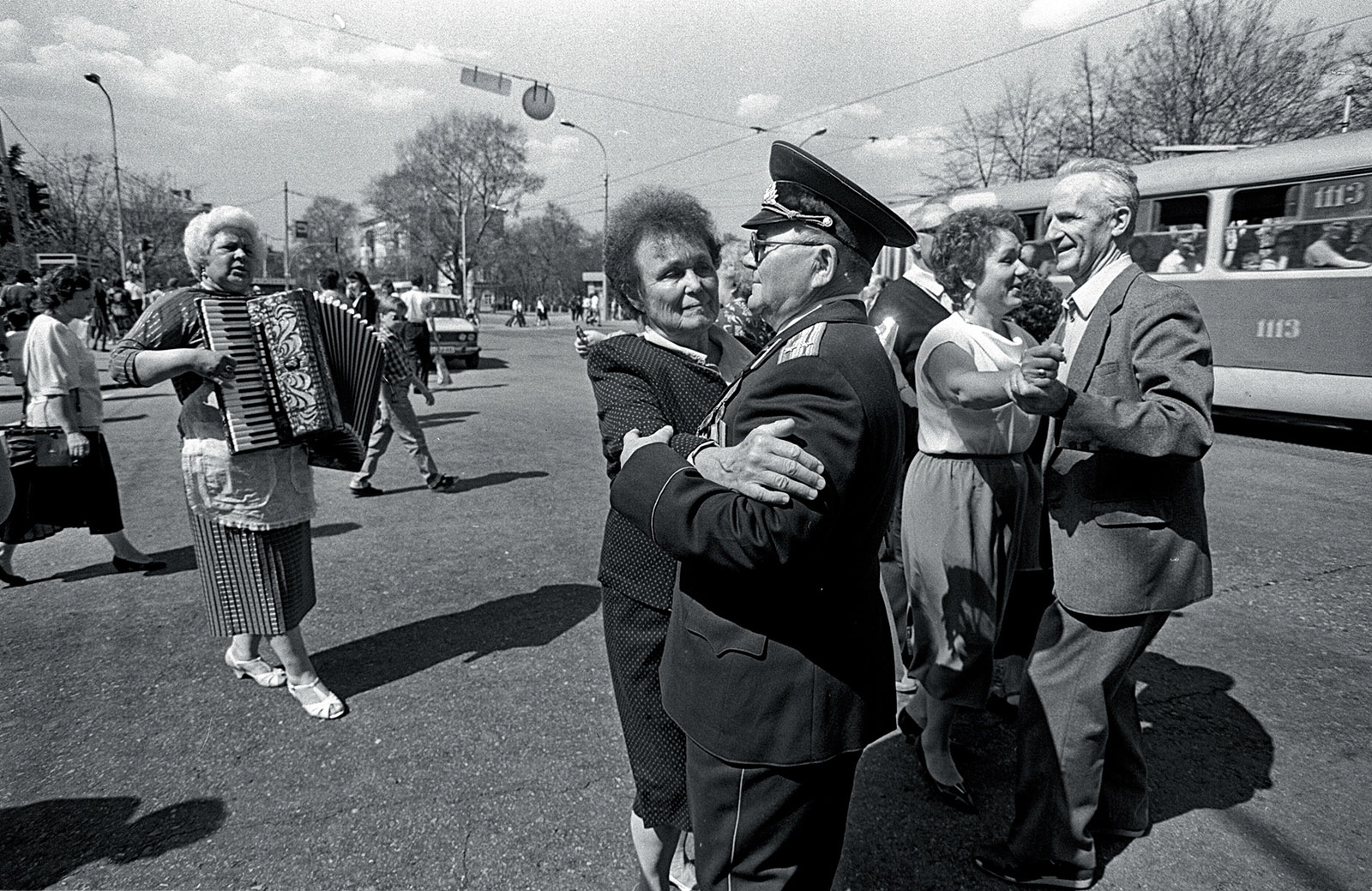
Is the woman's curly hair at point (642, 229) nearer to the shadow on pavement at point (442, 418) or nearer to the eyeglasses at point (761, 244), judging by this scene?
the eyeglasses at point (761, 244)

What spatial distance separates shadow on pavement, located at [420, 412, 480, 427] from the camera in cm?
1107

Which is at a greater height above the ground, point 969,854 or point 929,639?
point 929,639

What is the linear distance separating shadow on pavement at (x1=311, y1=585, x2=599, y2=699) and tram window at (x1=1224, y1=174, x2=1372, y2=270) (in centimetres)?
907

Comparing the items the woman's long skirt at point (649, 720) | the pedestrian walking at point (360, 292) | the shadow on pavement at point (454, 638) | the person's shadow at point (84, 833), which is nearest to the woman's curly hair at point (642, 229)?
the woman's long skirt at point (649, 720)

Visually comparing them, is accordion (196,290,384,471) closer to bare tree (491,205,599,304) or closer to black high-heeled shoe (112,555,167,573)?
black high-heeled shoe (112,555,167,573)

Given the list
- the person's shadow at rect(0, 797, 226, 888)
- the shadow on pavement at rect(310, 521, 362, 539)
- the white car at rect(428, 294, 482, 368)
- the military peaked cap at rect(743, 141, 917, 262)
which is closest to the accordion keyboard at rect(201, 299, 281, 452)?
the person's shadow at rect(0, 797, 226, 888)

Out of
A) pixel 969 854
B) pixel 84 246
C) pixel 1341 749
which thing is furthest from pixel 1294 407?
pixel 84 246

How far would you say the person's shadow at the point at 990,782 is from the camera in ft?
8.50

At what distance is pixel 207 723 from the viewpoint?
333 cm

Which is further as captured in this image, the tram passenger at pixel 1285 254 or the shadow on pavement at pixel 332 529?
the tram passenger at pixel 1285 254

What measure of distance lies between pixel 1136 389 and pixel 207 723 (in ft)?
11.6

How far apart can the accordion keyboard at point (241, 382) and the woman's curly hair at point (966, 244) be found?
8.62 feet

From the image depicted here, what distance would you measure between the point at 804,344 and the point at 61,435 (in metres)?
5.18

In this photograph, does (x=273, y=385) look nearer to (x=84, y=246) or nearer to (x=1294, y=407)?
(x=1294, y=407)
